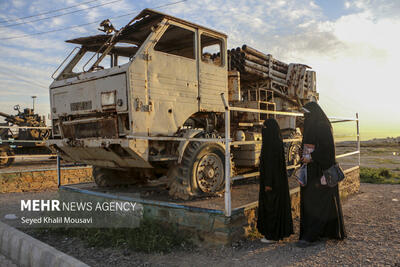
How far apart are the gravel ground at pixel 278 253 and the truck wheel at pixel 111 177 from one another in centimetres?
182

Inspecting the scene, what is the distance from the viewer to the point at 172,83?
5.64 meters

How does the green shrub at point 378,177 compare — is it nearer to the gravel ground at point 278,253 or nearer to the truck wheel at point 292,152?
the truck wheel at point 292,152

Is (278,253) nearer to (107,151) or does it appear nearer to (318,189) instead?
(318,189)

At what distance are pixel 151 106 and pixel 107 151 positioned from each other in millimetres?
1022

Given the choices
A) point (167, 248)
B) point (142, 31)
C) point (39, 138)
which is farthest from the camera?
point (39, 138)

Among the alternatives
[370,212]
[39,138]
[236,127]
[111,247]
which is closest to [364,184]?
[370,212]

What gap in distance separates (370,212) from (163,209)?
4183 mm

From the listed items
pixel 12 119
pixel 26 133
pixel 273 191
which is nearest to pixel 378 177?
pixel 273 191

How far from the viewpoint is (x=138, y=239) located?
4844 mm

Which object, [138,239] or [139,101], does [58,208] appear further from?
[139,101]

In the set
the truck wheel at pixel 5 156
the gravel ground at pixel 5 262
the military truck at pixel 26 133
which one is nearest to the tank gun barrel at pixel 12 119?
the military truck at pixel 26 133

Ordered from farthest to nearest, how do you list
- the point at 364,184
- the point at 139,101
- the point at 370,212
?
the point at 364,184
the point at 370,212
the point at 139,101

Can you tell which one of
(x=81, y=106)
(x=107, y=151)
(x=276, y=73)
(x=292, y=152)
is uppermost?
(x=276, y=73)

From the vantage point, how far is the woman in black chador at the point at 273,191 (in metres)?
4.68
